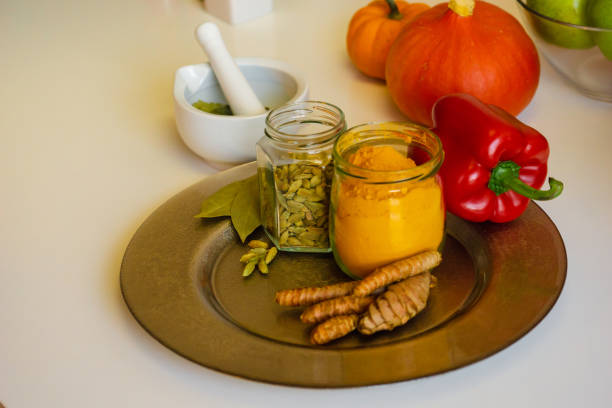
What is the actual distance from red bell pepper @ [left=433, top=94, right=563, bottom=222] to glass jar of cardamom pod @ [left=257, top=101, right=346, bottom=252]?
0.16 metres

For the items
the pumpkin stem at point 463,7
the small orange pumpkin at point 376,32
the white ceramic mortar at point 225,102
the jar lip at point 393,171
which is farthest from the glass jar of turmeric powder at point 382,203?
the small orange pumpkin at point 376,32

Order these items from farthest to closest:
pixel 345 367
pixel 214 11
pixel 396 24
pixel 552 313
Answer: pixel 214 11 → pixel 396 24 → pixel 552 313 → pixel 345 367

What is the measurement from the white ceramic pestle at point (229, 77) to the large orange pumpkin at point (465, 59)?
24cm

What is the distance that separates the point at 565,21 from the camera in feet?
3.64

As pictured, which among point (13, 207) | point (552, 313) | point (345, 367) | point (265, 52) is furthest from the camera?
point (265, 52)

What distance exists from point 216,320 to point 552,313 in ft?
1.23

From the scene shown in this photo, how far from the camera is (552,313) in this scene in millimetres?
791

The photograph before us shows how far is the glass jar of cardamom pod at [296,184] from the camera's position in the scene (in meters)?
0.86

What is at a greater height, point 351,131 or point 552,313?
point 351,131

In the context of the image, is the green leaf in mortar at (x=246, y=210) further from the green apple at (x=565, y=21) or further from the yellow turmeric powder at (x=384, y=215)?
the green apple at (x=565, y=21)

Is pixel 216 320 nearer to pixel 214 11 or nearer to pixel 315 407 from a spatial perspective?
pixel 315 407

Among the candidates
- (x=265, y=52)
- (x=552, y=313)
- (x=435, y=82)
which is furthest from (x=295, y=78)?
(x=552, y=313)

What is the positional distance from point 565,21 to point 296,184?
0.56 m

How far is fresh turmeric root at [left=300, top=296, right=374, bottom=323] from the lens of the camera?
74 cm
